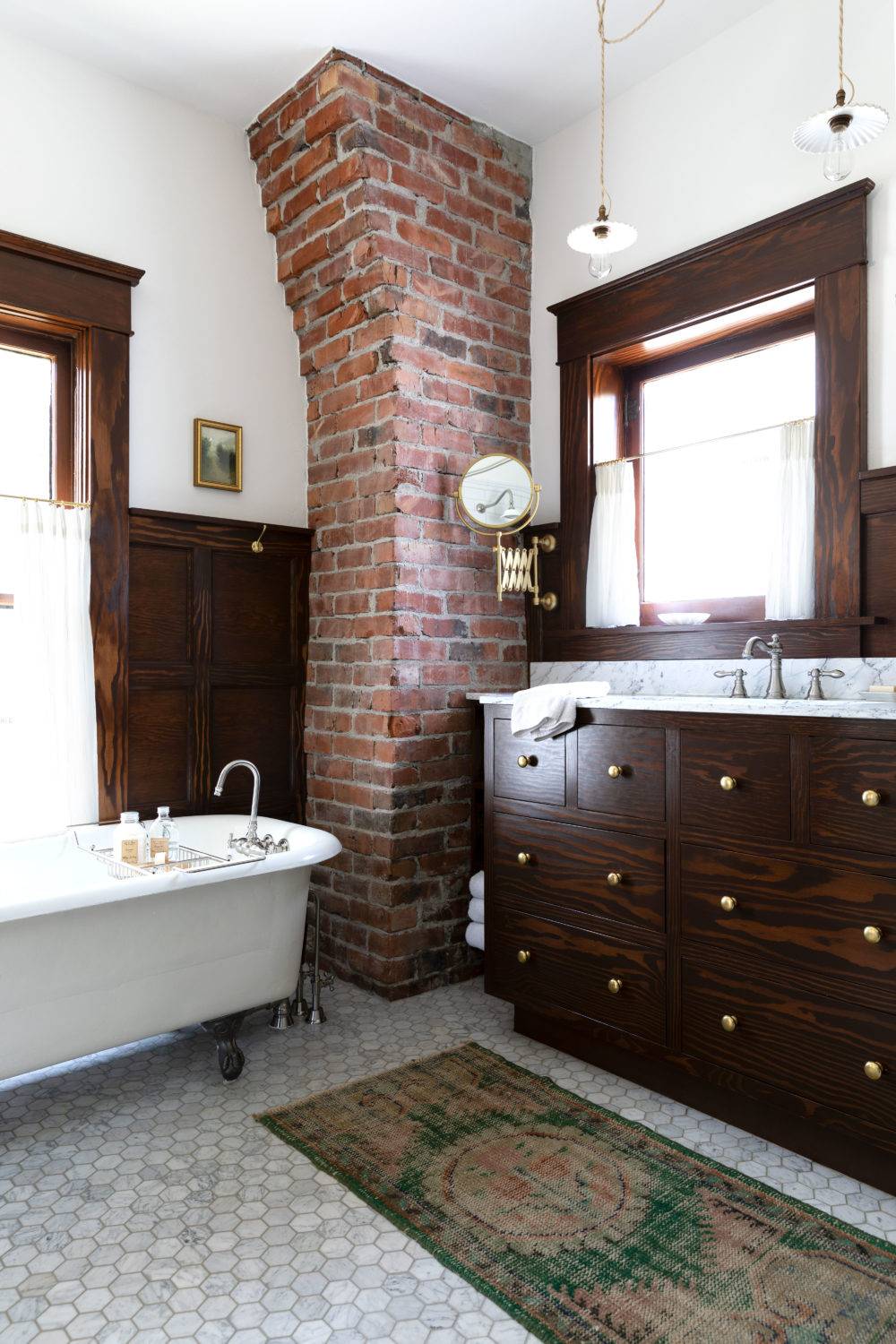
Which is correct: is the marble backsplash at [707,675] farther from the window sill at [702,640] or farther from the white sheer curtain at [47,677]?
the white sheer curtain at [47,677]

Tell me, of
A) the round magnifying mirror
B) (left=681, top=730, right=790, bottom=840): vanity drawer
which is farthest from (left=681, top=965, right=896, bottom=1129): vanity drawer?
the round magnifying mirror

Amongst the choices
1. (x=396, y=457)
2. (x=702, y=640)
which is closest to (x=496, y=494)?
(x=396, y=457)

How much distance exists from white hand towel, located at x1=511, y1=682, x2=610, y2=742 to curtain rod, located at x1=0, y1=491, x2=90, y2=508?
5.02 feet

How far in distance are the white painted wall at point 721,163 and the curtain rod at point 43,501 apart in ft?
5.40

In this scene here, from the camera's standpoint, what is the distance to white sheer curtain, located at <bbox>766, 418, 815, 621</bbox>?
2.63 meters

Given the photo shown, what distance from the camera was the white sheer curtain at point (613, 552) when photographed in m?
3.14

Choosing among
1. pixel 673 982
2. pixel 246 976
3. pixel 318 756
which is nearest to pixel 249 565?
pixel 318 756

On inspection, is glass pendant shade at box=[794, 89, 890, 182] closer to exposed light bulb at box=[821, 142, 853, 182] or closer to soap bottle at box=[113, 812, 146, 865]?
exposed light bulb at box=[821, 142, 853, 182]

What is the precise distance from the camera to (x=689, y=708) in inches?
87.5

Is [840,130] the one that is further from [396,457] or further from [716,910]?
[716,910]

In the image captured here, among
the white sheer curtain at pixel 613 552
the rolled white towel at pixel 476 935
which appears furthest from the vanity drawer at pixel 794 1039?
the white sheer curtain at pixel 613 552

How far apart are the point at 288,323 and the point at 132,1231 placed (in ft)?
9.70

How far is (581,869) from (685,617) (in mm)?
929

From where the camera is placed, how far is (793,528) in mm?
2654
